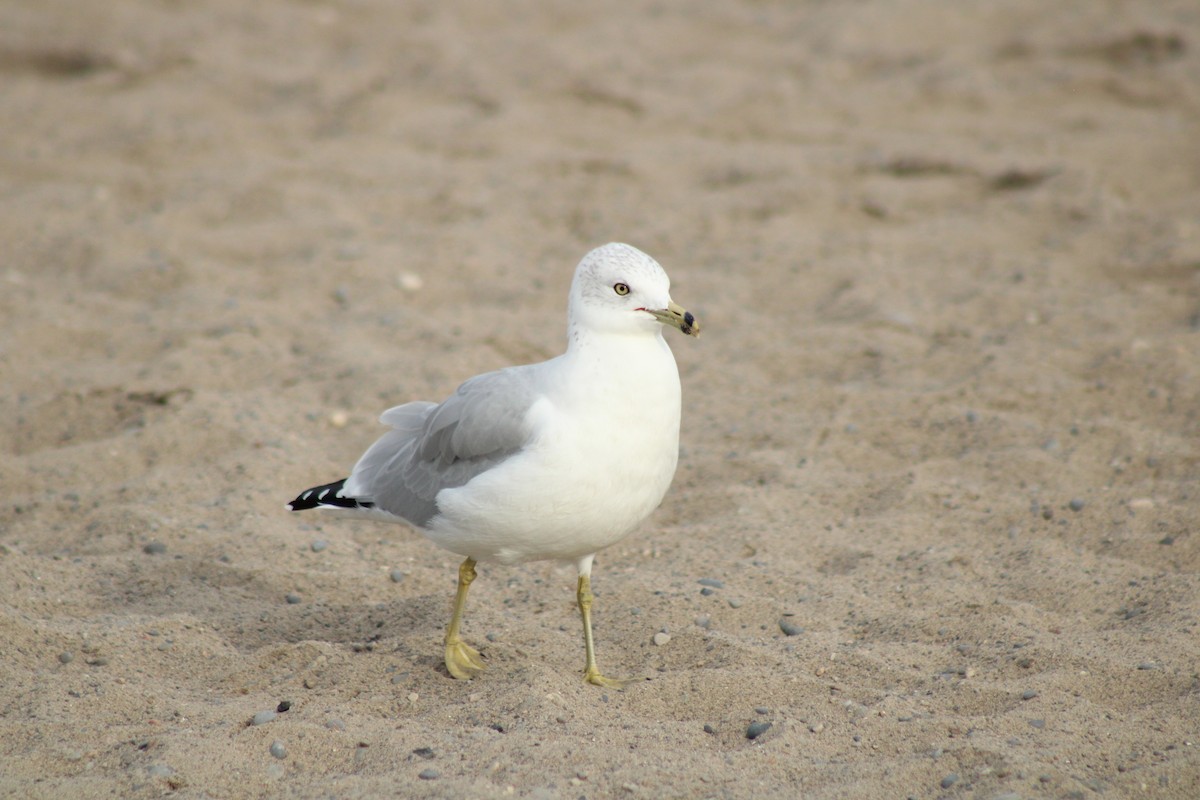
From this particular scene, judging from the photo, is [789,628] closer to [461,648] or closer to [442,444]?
[461,648]

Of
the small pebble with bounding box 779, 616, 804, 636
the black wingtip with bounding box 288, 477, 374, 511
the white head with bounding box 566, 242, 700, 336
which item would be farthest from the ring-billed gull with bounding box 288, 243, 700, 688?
the small pebble with bounding box 779, 616, 804, 636

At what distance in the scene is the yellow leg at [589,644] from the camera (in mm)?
3765

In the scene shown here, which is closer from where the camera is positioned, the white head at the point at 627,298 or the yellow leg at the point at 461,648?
the white head at the point at 627,298

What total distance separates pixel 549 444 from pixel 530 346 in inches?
102

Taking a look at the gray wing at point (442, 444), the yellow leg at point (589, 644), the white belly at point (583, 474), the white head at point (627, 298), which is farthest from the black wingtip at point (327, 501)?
the white head at point (627, 298)

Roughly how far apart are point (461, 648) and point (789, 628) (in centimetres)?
108

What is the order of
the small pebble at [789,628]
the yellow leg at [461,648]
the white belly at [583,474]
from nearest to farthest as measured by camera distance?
1. the white belly at [583,474]
2. the yellow leg at [461,648]
3. the small pebble at [789,628]

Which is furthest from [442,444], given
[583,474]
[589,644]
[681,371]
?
[681,371]

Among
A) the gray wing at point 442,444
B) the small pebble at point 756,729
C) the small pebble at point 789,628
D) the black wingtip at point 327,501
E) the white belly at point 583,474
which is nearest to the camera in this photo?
the small pebble at point 756,729

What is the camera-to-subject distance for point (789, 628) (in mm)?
4047

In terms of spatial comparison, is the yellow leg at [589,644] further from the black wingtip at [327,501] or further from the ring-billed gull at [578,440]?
the black wingtip at [327,501]

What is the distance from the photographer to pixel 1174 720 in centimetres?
340

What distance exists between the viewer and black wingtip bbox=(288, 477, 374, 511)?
13.7ft

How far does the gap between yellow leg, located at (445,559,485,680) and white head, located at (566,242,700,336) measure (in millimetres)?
948
